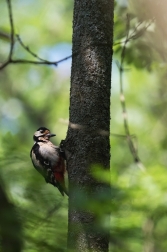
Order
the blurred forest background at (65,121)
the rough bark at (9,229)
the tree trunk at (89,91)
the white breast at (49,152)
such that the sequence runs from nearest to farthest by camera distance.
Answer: the rough bark at (9,229), the blurred forest background at (65,121), the tree trunk at (89,91), the white breast at (49,152)

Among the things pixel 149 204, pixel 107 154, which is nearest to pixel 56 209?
pixel 149 204

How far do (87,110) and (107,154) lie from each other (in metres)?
0.29

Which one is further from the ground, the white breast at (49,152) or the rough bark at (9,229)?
the white breast at (49,152)

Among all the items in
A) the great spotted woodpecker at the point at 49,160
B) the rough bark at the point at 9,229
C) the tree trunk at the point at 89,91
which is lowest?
the rough bark at the point at 9,229

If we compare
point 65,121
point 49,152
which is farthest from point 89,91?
point 49,152

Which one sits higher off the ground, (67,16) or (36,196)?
(67,16)

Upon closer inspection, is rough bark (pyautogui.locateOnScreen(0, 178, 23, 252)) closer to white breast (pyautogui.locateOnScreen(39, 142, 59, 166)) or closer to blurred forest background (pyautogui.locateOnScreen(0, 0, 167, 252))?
blurred forest background (pyautogui.locateOnScreen(0, 0, 167, 252))

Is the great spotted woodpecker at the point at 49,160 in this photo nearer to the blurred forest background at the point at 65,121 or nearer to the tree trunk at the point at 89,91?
the blurred forest background at the point at 65,121

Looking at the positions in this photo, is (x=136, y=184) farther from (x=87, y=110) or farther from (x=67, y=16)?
(x=67, y=16)

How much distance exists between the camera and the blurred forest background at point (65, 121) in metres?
2.28

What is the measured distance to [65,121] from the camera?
154 inches

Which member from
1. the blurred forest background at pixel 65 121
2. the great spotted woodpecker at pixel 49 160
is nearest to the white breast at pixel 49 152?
the great spotted woodpecker at pixel 49 160

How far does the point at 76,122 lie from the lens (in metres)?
3.59

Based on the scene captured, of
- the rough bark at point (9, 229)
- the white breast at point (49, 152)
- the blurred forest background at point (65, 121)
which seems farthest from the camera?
the white breast at point (49, 152)
